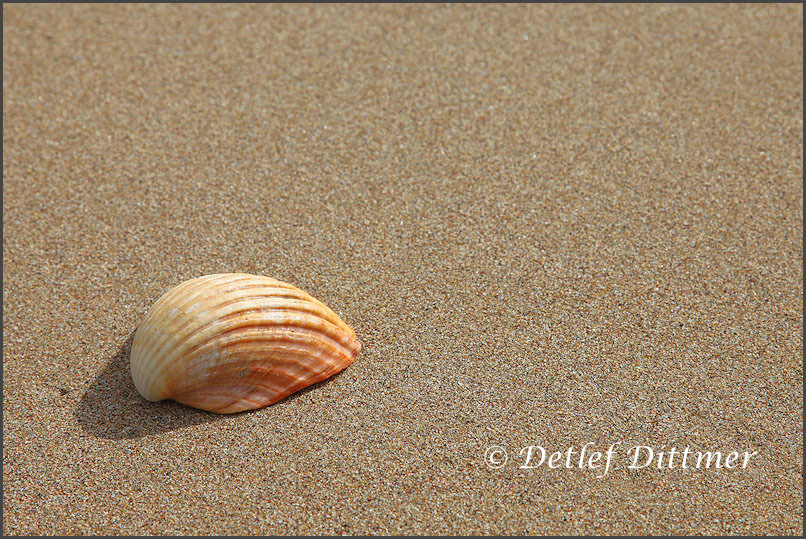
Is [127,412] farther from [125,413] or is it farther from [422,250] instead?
[422,250]

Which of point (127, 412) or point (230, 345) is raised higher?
point (230, 345)

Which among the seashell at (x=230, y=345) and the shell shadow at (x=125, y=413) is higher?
the seashell at (x=230, y=345)

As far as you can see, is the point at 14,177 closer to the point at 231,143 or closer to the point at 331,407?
the point at 231,143

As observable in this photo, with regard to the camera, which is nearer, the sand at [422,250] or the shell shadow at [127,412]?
the sand at [422,250]

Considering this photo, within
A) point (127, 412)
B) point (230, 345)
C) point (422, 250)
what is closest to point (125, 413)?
point (127, 412)

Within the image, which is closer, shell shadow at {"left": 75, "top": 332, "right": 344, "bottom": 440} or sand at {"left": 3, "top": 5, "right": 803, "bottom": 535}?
sand at {"left": 3, "top": 5, "right": 803, "bottom": 535}

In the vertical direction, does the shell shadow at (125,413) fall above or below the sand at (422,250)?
below

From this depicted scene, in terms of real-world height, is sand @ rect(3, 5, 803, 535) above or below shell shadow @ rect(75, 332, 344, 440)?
above
